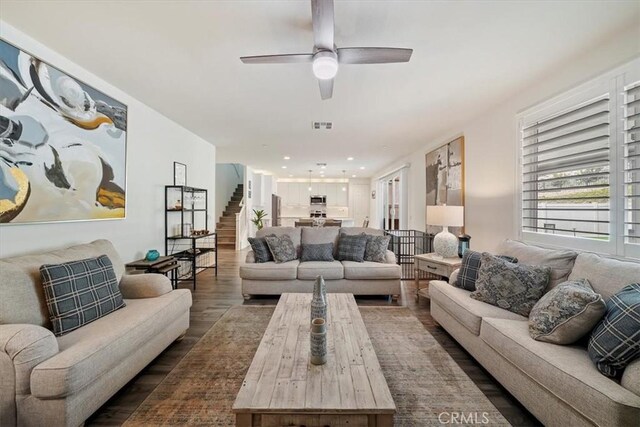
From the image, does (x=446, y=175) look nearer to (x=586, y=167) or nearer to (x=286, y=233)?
(x=586, y=167)

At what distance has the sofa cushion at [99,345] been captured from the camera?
1375 millimetres

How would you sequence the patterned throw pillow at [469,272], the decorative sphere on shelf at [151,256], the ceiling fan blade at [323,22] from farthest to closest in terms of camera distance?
the decorative sphere on shelf at [151,256]
the patterned throw pillow at [469,272]
the ceiling fan blade at [323,22]

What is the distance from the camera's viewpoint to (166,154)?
4.10 metres

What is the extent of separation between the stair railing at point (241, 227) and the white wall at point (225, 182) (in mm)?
1342

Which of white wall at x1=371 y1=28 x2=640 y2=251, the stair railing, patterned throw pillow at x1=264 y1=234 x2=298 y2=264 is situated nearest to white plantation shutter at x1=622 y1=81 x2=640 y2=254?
white wall at x1=371 y1=28 x2=640 y2=251

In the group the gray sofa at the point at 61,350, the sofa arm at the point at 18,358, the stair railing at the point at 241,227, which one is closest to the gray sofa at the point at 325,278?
the gray sofa at the point at 61,350

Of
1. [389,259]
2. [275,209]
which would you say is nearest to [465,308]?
[389,259]

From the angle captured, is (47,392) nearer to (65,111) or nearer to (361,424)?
(361,424)

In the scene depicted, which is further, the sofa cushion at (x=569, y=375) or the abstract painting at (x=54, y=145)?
the abstract painting at (x=54, y=145)

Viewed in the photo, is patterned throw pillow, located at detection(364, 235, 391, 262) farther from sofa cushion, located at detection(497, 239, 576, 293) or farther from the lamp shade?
sofa cushion, located at detection(497, 239, 576, 293)

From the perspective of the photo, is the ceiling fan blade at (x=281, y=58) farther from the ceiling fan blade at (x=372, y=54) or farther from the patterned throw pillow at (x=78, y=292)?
the patterned throw pillow at (x=78, y=292)

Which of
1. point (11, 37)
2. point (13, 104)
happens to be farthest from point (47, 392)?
point (11, 37)

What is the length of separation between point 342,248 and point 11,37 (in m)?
3.83

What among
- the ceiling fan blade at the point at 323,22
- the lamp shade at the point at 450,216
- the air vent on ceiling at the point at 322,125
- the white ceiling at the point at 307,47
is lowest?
the lamp shade at the point at 450,216
